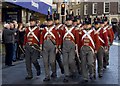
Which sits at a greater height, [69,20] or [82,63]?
[69,20]

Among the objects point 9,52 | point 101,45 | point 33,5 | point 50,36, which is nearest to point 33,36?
point 50,36

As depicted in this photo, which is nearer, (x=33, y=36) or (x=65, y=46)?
(x=65, y=46)

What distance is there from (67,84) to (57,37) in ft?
5.08

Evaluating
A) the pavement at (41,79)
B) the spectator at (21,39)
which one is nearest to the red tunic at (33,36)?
the pavement at (41,79)

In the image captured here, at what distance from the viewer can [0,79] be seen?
1198cm

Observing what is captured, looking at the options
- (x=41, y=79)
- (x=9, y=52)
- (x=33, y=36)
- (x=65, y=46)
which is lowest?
(x=41, y=79)

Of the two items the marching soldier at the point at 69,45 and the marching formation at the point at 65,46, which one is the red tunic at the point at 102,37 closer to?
the marching formation at the point at 65,46

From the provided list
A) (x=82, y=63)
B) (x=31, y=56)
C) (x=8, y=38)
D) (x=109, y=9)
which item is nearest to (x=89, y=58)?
(x=82, y=63)

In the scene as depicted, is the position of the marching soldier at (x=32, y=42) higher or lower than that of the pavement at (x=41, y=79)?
higher

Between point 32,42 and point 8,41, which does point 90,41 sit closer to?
point 32,42

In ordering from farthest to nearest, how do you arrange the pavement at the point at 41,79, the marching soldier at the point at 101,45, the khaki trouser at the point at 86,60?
1. the marching soldier at the point at 101,45
2. the khaki trouser at the point at 86,60
3. the pavement at the point at 41,79

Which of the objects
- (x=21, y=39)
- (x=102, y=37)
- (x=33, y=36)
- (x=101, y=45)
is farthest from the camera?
(x=21, y=39)

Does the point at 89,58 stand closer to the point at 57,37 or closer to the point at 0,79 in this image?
the point at 57,37

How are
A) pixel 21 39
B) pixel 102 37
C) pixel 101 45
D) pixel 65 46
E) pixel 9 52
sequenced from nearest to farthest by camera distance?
pixel 65 46 → pixel 101 45 → pixel 102 37 → pixel 9 52 → pixel 21 39
